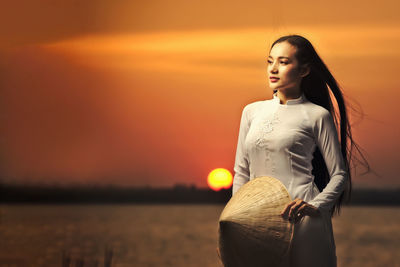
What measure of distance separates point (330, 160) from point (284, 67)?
310 mm

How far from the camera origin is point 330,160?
246 cm

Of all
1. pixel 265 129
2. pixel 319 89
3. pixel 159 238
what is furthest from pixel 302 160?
pixel 159 238

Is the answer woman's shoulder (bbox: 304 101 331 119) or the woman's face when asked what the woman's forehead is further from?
woman's shoulder (bbox: 304 101 331 119)

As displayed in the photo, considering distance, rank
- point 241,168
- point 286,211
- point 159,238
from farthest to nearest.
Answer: point 159,238 < point 241,168 < point 286,211

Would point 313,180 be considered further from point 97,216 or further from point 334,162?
point 97,216

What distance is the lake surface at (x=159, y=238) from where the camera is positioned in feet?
45.6

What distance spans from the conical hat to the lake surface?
783 centimetres

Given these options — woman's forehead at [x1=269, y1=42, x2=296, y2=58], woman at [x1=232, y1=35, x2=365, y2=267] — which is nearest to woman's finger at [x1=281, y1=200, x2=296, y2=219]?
woman at [x1=232, y1=35, x2=365, y2=267]

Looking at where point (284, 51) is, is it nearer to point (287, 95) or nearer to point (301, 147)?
point (287, 95)

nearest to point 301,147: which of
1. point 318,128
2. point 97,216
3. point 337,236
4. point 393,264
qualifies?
point 318,128

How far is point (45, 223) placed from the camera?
779 inches

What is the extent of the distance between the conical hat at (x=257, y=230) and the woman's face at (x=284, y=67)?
1.05ft

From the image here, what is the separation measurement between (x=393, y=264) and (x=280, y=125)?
520 inches

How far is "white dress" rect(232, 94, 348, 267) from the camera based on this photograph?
2.41m
